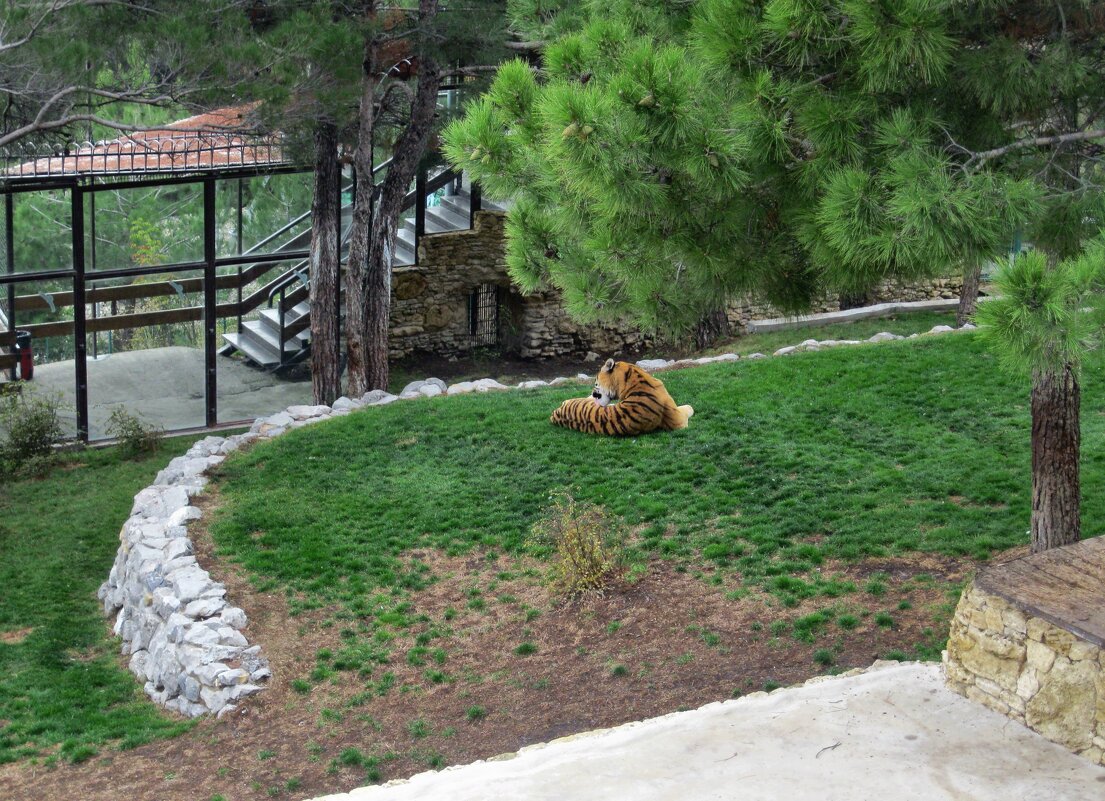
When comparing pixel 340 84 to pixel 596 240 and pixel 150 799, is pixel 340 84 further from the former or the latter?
pixel 150 799

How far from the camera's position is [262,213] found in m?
15.8

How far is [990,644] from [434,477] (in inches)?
247

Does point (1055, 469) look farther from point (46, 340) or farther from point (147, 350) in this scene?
point (46, 340)

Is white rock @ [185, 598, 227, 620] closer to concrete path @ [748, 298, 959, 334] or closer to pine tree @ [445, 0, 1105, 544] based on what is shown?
pine tree @ [445, 0, 1105, 544]

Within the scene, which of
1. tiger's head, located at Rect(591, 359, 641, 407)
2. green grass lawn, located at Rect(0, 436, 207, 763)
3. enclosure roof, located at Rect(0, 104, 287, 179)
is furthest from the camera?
enclosure roof, located at Rect(0, 104, 287, 179)

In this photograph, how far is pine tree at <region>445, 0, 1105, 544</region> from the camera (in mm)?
6074

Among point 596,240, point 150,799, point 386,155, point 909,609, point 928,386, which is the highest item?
point 386,155

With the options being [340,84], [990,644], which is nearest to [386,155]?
[340,84]

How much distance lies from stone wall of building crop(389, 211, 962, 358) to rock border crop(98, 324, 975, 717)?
6.24 m

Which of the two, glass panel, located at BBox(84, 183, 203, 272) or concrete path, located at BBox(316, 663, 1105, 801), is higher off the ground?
glass panel, located at BBox(84, 183, 203, 272)

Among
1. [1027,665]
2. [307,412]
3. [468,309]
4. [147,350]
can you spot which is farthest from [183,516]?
[468,309]

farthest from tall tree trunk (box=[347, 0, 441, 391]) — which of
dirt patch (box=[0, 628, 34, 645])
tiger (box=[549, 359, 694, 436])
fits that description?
dirt patch (box=[0, 628, 34, 645])

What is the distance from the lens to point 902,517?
948cm

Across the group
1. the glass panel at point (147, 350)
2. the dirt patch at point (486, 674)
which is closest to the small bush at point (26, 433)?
the glass panel at point (147, 350)
